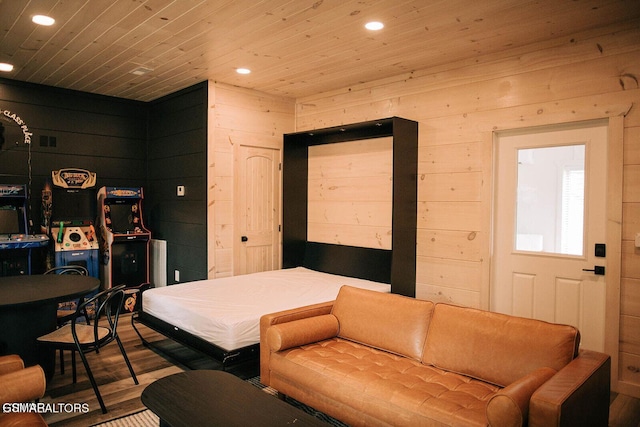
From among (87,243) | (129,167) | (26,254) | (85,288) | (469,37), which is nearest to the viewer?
(85,288)

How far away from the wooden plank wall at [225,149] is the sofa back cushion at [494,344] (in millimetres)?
2998

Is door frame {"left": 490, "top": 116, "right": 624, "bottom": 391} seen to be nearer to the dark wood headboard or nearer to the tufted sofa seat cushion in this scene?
the tufted sofa seat cushion

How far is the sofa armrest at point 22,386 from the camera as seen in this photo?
202 centimetres

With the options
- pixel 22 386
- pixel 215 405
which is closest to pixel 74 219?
pixel 22 386

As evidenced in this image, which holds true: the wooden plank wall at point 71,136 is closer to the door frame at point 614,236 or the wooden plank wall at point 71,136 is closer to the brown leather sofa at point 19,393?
the brown leather sofa at point 19,393

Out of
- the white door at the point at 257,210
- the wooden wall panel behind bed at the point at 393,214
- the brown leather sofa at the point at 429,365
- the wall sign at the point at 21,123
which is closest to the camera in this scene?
the brown leather sofa at the point at 429,365

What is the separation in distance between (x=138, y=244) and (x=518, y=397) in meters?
4.92

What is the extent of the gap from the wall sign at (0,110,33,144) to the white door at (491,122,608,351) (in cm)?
540

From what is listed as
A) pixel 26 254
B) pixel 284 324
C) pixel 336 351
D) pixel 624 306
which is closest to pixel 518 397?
pixel 336 351

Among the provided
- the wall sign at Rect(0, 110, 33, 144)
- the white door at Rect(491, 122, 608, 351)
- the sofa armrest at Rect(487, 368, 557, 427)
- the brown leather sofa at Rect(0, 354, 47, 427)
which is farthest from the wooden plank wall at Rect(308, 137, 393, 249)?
the brown leather sofa at Rect(0, 354, 47, 427)

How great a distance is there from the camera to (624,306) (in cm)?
336

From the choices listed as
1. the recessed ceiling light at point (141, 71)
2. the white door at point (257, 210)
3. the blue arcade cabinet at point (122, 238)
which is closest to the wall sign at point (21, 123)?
the blue arcade cabinet at point (122, 238)

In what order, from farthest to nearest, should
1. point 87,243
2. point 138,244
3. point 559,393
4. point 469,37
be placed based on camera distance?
point 138,244 → point 87,243 → point 469,37 → point 559,393

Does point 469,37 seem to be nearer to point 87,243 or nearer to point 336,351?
point 336,351
